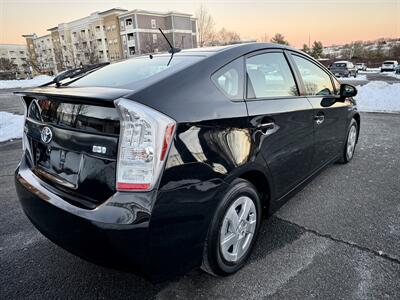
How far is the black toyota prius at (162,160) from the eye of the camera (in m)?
1.52

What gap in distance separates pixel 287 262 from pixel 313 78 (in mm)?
2026

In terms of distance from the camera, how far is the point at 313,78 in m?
3.25

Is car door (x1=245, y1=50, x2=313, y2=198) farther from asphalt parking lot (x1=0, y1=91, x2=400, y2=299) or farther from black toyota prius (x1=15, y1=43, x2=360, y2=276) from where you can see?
asphalt parking lot (x1=0, y1=91, x2=400, y2=299)

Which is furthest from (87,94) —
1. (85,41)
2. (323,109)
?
(85,41)

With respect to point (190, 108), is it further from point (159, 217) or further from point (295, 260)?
point (295, 260)

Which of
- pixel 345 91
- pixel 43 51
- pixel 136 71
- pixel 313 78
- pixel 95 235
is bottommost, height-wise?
pixel 95 235

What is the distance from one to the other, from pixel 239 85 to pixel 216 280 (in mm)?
1437

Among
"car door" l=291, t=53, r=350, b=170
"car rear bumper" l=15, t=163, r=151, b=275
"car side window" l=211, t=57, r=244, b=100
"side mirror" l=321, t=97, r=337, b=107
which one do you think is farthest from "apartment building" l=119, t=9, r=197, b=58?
"car rear bumper" l=15, t=163, r=151, b=275

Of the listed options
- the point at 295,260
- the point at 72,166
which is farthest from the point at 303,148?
the point at 72,166

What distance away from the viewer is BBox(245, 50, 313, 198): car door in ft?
7.23

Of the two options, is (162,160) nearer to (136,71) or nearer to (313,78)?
(136,71)

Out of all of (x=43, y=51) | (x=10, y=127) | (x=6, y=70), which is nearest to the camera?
(x=10, y=127)

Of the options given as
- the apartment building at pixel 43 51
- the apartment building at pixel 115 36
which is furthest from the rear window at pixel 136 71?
the apartment building at pixel 43 51

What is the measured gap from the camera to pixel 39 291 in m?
2.04
